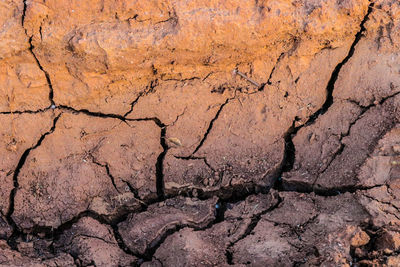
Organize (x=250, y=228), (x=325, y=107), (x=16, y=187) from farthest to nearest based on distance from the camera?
(x=325, y=107)
(x=16, y=187)
(x=250, y=228)

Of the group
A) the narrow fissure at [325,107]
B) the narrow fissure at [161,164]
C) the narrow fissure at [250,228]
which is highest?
the narrow fissure at [325,107]

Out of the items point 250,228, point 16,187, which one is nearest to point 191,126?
point 250,228

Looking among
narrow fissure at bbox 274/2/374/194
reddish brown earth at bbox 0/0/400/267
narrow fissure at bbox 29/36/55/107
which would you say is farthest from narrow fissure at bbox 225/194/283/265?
narrow fissure at bbox 29/36/55/107

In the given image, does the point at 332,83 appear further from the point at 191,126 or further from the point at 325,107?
the point at 191,126

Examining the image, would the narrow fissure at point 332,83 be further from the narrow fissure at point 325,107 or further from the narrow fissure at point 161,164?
the narrow fissure at point 161,164

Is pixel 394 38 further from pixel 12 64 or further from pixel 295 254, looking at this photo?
pixel 12 64

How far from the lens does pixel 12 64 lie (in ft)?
9.68

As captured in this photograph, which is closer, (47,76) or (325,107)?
(47,76)

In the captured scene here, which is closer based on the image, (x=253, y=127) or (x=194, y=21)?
(x=194, y=21)

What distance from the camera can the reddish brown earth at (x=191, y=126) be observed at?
2746 mm

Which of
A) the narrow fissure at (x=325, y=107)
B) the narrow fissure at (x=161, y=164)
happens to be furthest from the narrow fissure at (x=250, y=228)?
the narrow fissure at (x=161, y=164)

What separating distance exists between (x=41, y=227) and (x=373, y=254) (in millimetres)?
1893

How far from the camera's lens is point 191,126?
3146 millimetres

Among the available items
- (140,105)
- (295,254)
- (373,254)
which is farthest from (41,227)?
(373,254)
